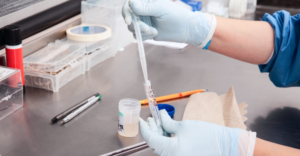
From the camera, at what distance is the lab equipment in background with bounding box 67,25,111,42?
1.54 m

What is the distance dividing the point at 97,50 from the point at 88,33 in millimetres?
175

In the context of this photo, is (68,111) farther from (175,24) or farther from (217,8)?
(217,8)

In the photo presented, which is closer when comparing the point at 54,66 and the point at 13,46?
the point at 13,46

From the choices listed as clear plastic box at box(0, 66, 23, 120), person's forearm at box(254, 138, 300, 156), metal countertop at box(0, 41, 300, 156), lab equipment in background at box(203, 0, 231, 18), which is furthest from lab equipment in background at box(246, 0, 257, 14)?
clear plastic box at box(0, 66, 23, 120)

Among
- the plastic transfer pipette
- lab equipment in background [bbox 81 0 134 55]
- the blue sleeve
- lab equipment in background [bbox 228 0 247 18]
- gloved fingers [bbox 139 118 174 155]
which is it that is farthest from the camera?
lab equipment in background [bbox 228 0 247 18]

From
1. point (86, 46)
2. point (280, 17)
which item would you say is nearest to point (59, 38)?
point (86, 46)

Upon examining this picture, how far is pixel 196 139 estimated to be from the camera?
92cm

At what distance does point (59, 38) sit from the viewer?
1.60 meters

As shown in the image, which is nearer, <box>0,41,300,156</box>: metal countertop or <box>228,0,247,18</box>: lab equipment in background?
<box>0,41,300,156</box>: metal countertop

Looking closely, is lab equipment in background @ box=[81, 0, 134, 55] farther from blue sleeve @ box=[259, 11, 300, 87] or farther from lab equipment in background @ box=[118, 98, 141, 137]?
blue sleeve @ box=[259, 11, 300, 87]

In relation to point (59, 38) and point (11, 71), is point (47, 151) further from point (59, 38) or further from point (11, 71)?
point (59, 38)

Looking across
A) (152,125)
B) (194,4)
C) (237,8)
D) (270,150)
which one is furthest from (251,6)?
(152,125)

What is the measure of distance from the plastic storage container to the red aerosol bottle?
0.35m

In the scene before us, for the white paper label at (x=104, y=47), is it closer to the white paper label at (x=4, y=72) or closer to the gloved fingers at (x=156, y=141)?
the white paper label at (x=4, y=72)
